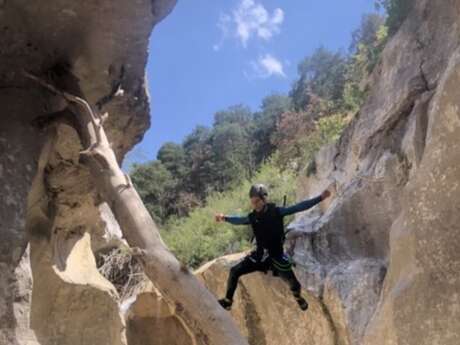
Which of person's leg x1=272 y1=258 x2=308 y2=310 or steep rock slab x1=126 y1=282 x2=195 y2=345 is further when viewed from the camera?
steep rock slab x1=126 y1=282 x2=195 y2=345

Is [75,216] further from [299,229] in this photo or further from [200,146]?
[200,146]

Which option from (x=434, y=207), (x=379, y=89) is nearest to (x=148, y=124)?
(x=379, y=89)

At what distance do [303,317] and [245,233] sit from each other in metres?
5.72

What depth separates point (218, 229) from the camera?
13.3 m

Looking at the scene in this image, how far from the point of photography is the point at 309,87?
19.8 meters

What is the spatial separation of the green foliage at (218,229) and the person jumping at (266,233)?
5884mm

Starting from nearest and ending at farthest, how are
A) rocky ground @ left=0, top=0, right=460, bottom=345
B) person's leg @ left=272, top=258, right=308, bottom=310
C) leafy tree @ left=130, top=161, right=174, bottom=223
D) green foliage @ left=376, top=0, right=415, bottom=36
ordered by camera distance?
rocky ground @ left=0, top=0, right=460, bottom=345
person's leg @ left=272, top=258, right=308, bottom=310
green foliage @ left=376, top=0, right=415, bottom=36
leafy tree @ left=130, top=161, right=174, bottom=223

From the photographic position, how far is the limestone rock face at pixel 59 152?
165 inches

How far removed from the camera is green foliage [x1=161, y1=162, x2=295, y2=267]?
40.2 ft

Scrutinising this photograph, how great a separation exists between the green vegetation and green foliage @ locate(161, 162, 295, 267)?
20 millimetres

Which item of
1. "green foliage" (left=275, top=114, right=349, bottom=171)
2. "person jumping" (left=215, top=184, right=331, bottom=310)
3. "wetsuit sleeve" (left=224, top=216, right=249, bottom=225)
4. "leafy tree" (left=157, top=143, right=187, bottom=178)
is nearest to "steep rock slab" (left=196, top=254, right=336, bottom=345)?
"person jumping" (left=215, top=184, right=331, bottom=310)

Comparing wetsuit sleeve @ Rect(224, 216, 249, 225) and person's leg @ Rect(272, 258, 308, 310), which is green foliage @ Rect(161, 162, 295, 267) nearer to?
person's leg @ Rect(272, 258, 308, 310)

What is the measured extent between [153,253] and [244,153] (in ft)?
53.9

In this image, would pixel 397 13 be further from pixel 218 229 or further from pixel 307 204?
pixel 218 229
